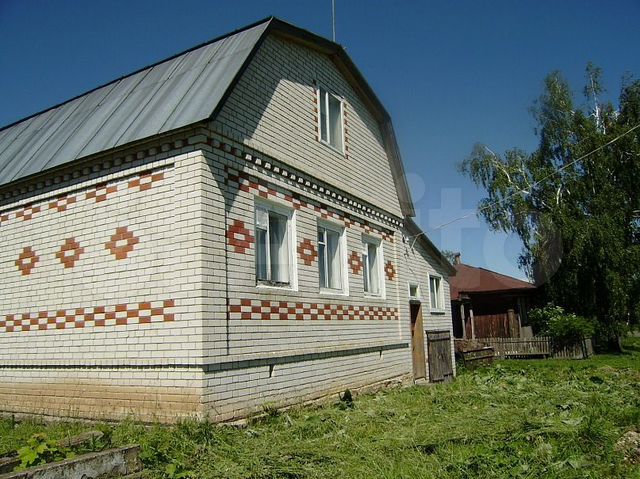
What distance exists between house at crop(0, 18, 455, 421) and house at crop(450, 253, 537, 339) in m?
15.9

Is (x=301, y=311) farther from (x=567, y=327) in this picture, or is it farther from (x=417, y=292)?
(x=567, y=327)

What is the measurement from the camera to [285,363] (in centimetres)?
827

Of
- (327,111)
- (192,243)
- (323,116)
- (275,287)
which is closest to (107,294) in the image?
(192,243)

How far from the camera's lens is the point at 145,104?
27.4 feet

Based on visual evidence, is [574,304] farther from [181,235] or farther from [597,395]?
[181,235]

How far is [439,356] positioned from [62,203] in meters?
9.48

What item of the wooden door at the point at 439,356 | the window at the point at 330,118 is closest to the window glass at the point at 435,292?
the wooden door at the point at 439,356

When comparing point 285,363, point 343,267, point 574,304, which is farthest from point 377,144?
point 574,304

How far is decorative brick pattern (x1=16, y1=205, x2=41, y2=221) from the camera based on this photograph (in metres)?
8.72

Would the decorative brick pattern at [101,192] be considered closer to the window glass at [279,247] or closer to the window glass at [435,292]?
the window glass at [279,247]

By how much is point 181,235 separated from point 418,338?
8179mm

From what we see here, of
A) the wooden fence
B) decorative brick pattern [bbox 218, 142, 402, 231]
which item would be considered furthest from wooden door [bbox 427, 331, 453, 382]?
the wooden fence

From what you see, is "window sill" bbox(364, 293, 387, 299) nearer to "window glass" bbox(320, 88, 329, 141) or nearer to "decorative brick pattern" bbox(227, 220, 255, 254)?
"window glass" bbox(320, 88, 329, 141)

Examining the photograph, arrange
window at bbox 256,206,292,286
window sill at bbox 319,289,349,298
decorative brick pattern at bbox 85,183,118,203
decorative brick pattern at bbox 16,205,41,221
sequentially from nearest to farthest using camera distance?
1. decorative brick pattern at bbox 85,183,118,203
2. window at bbox 256,206,292,286
3. decorative brick pattern at bbox 16,205,41,221
4. window sill at bbox 319,289,349,298
